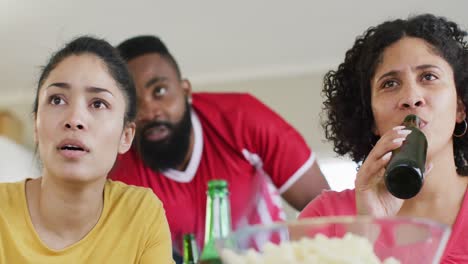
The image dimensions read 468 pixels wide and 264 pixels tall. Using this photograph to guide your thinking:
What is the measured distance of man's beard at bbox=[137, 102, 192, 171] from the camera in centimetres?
184

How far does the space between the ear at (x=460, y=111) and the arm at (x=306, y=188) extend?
0.72 meters

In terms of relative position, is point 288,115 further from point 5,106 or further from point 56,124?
point 56,124

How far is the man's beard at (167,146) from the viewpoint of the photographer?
72.6 inches

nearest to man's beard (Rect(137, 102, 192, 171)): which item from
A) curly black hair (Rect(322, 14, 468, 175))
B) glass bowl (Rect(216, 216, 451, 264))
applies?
curly black hair (Rect(322, 14, 468, 175))

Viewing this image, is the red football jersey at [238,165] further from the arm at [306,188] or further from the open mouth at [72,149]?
the open mouth at [72,149]

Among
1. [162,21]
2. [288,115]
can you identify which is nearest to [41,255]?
[162,21]

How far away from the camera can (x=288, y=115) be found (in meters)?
3.58

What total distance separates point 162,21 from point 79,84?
2034mm

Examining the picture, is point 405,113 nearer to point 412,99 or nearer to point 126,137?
point 412,99

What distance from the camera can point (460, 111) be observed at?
1099mm

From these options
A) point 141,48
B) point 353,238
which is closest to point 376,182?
point 353,238

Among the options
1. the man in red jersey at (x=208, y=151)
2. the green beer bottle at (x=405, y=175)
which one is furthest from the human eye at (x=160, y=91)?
the green beer bottle at (x=405, y=175)

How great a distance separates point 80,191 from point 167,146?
33.9 inches

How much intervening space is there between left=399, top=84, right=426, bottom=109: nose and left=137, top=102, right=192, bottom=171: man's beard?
976 mm
